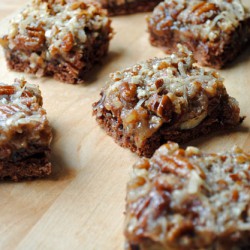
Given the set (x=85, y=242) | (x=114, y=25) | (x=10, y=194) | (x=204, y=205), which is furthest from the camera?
(x=114, y=25)

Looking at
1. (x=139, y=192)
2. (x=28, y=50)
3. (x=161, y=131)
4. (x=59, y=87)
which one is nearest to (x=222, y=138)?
(x=161, y=131)

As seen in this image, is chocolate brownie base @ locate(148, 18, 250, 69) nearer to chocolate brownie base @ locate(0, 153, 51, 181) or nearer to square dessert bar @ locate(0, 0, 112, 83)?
square dessert bar @ locate(0, 0, 112, 83)

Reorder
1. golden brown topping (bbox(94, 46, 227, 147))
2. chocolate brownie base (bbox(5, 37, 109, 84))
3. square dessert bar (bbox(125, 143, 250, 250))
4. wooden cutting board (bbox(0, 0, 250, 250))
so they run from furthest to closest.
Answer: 1. chocolate brownie base (bbox(5, 37, 109, 84))
2. golden brown topping (bbox(94, 46, 227, 147))
3. wooden cutting board (bbox(0, 0, 250, 250))
4. square dessert bar (bbox(125, 143, 250, 250))

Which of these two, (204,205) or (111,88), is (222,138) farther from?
(204,205)

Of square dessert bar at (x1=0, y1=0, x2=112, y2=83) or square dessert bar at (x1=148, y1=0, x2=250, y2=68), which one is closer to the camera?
square dessert bar at (x1=0, y1=0, x2=112, y2=83)

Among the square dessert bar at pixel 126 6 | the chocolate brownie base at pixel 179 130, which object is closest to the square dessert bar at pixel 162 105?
the chocolate brownie base at pixel 179 130

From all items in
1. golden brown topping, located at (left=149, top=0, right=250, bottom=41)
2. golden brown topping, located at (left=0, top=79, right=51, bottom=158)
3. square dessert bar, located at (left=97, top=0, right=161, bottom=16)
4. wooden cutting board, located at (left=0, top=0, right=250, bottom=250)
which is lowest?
wooden cutting board, located at (left=0, top=0, right=250, bottom=250)

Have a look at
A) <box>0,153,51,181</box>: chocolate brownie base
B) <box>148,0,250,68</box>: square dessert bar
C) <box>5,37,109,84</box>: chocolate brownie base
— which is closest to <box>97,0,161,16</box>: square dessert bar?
<box>148,0,250,68</box>: square dessert bar
